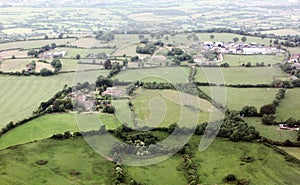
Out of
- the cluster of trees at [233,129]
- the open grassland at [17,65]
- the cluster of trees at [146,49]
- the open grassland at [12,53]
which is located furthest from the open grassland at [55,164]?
the open grassland at [12,53]

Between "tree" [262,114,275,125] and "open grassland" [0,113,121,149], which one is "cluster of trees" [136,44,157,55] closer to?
"open grassland" [0,113,121,149]

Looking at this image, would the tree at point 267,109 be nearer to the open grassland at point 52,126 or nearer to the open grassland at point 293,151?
the open grassland at point 293,151

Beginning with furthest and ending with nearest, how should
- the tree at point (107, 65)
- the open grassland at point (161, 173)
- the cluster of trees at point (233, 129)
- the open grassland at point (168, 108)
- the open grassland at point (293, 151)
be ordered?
the tree at point (107, 65) < the open grassland at point (168, 108) < the cluster of trees at point (233, 129) < the open grassland at point (293, 151) < the open grassland at point (161, 173)

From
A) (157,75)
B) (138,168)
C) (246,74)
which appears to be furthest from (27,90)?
(246,74)

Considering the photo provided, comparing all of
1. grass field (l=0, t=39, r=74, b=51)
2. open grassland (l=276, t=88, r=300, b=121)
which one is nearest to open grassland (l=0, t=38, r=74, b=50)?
grass field (l=0, t=39, r=74, b=51)

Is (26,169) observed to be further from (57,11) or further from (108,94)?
(57,11)

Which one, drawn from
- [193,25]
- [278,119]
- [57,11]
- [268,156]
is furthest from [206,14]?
[268,156]
